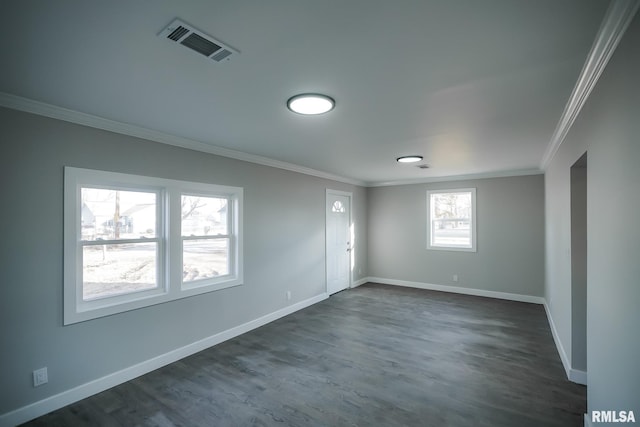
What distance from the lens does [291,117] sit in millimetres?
2775

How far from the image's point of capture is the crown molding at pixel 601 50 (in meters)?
1.33

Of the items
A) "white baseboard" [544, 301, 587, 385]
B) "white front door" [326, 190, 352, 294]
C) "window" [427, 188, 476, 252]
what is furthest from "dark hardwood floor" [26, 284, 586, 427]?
"window" [427, 188, 476, 252]

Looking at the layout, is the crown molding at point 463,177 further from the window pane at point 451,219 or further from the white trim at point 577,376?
the white trim at point 577,376

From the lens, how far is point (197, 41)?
63.2 inches

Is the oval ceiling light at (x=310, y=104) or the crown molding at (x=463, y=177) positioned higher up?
the oval ceiling light at (x=310, y=104)

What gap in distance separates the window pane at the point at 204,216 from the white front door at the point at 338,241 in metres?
2.48

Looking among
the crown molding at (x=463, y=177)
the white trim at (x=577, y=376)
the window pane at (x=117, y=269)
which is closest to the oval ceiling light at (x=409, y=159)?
the crown molding at (x=463, y=177)

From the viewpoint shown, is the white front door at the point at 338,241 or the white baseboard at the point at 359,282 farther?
the white baseboard at the point at 359,282

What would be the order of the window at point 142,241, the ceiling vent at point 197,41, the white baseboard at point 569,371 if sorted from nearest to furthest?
the ceiling vent at point 197,41
the window at point 142,241
the white baseboard at point 569,371

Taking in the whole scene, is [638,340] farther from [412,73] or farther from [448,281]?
[448,281]

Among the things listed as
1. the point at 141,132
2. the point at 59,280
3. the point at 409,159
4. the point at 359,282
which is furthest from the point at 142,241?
the point at 359,282

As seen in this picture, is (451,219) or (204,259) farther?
(451,219)

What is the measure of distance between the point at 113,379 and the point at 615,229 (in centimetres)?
404

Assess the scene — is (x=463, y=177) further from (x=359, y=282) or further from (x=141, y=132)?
(x=141, y=132)
